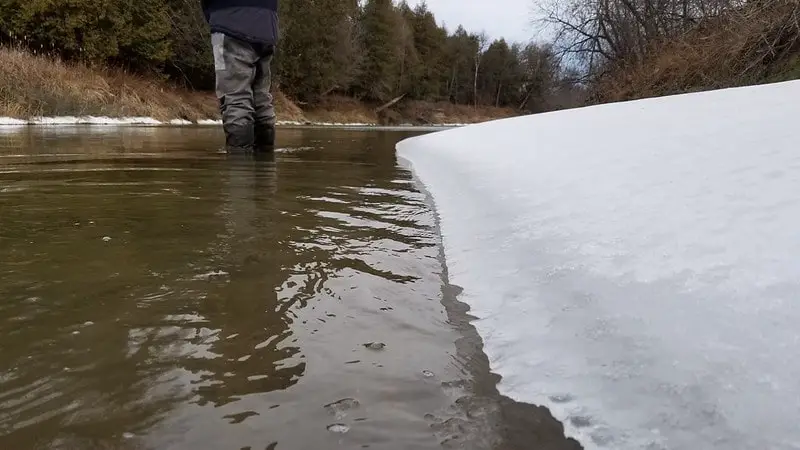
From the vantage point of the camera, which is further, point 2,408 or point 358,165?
point 358,165

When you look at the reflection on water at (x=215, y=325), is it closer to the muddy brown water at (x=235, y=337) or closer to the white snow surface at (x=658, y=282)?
the muddy brown water at (x=235, y=337)

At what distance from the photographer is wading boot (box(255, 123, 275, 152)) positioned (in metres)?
5.55

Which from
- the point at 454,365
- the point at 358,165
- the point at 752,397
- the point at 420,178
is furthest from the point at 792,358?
the point at 358,165

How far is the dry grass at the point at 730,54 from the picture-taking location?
612cm

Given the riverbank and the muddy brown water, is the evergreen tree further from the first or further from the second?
the muddy brown water

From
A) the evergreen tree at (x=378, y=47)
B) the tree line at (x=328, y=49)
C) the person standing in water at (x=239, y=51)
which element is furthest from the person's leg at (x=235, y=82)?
the evergreen tree at (x=378, y=47)

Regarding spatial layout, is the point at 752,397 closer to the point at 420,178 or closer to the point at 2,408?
the point at 2,408

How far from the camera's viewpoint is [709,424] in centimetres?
66

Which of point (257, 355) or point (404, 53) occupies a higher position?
point (404, 53)

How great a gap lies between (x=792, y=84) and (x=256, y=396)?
213 centimetres

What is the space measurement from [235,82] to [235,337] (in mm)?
4267

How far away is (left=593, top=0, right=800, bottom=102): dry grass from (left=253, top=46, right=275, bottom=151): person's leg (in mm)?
5329

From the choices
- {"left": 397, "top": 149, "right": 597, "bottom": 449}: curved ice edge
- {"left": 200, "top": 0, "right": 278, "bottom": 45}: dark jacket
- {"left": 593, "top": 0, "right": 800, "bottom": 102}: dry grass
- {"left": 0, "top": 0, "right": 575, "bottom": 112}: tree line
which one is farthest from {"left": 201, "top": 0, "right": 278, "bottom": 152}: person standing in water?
{"left": 0, "top": 0, "right": 575, "bottom": 112}: tree line

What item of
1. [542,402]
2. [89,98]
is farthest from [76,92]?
[542,402]
